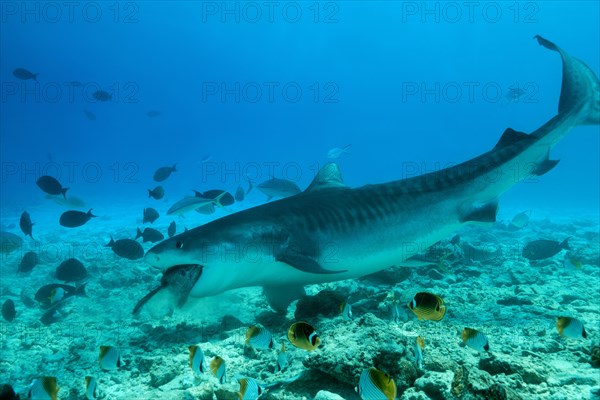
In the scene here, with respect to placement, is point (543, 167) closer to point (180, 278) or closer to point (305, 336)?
point (305, 336)

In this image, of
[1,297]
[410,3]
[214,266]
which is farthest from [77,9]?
[214,266]

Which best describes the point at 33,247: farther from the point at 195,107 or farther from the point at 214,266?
the point at 195,107

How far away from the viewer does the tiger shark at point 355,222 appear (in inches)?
155

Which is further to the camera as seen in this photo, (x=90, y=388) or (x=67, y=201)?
(x=67, y=201)

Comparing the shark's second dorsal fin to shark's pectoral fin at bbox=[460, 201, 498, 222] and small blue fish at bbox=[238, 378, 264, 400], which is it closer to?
shark's pectoral fin at bbox=[460, 201, 498, 222]

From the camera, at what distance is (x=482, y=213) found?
5.46 metres

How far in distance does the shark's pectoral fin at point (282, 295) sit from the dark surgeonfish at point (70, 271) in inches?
164

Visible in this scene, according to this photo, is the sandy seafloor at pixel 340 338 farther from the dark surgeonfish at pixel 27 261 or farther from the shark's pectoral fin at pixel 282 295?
the dark surgeonfish at pixel 27 261

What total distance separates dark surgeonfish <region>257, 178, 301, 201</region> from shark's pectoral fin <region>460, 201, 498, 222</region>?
5.41 meters

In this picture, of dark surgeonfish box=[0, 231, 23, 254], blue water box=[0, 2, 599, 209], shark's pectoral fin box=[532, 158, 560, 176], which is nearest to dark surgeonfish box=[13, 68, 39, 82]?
dark surgeonfish box=[0, 231, 23, 254]

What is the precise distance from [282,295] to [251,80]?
15144cm

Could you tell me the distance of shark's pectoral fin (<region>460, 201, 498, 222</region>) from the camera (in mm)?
5406

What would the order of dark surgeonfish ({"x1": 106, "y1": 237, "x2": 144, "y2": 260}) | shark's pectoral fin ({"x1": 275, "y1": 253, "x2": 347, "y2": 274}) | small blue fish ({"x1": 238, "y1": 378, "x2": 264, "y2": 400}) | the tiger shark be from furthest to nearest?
dark surgeonfish ({"x1": 106, "y1": 237, "x2": 144, "y2": 260})
shark's pectoral fin ({"x1": 275, "y1": 253, "x2": 347, "y2": 274})
the tiger shark
small blue fish ({"x1": 238, "y1": 378, "x2": 264, "y2": 400})

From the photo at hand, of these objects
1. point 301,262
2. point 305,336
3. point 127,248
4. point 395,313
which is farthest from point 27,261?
point 395,313
